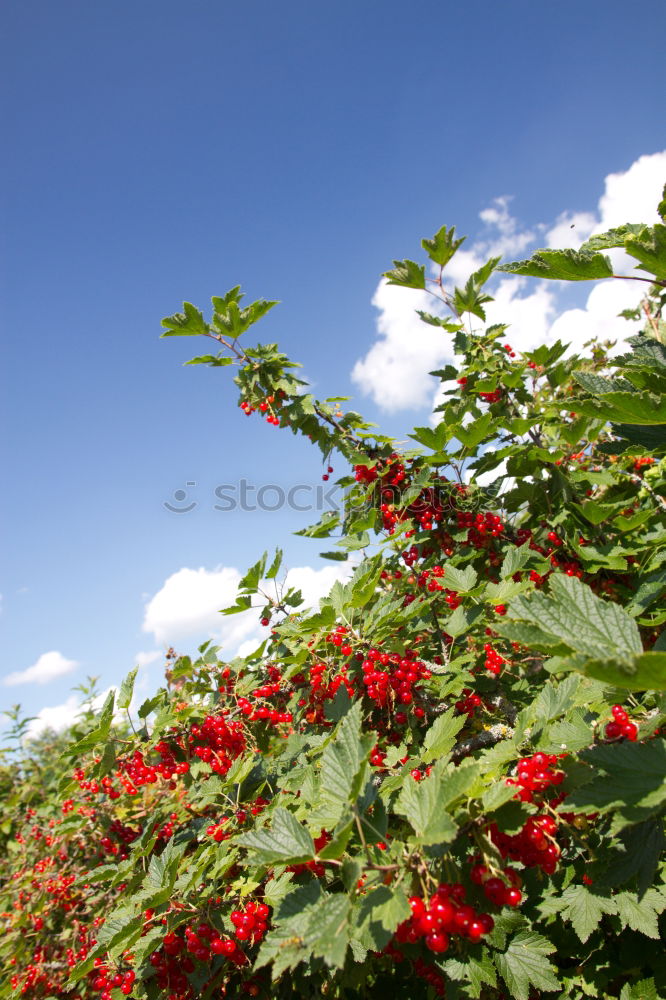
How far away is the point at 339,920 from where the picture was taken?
1.10 m

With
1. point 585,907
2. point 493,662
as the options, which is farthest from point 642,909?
point 493,662

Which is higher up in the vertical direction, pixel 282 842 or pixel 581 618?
pixel 581 618

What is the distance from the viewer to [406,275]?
11.3 feet

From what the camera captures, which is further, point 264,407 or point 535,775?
point 264,407

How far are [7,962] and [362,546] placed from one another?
13.7 feet

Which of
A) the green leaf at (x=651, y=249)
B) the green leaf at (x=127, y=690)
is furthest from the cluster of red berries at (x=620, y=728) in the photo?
the green leaf at (x=127, y=690)

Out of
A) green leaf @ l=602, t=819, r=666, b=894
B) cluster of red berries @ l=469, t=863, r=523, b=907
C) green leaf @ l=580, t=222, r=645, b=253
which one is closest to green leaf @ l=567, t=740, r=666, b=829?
green leaf @ l=602, t=819, r=666, b=894

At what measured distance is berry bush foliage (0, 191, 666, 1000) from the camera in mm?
1233

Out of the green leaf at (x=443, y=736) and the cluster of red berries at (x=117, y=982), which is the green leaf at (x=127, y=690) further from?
the green leaf at (x=443, y=736)

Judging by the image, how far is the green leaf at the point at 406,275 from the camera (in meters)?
3.38

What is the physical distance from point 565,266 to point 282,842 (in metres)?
1.78

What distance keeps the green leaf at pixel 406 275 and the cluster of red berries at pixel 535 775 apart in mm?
2963

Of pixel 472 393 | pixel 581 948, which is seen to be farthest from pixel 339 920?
pixel 472 393

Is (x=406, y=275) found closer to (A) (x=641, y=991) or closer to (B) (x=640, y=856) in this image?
(B) (x=640, y=856)
